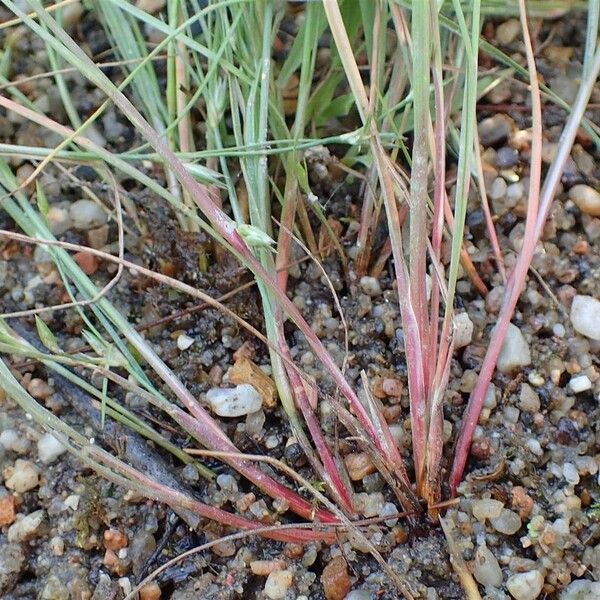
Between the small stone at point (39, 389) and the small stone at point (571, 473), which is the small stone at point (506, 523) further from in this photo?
the small stone at point (39, 389)

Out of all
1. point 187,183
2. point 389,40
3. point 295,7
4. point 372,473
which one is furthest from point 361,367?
point 295,7

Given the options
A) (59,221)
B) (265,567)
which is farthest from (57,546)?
(59,221)

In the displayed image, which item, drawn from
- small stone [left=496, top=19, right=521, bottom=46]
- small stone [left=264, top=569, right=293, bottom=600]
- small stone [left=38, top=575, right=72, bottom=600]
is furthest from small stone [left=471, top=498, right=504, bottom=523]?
small stone [left=496, top=19, right=521, bottom=46]

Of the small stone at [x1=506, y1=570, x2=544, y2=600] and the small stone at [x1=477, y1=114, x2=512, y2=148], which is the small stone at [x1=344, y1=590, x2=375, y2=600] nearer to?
the small stone at [x1=506, y1=570, x2=544, y2=600]

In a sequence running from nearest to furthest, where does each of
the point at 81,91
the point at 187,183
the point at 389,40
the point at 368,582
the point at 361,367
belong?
the point at 187,183
the point at 368,582
the point at 361,367
the point at 389,40
the point at 81,91

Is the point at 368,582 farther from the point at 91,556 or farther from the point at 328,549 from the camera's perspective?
the point at 91,556

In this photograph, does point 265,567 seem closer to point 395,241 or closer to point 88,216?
point 395,241

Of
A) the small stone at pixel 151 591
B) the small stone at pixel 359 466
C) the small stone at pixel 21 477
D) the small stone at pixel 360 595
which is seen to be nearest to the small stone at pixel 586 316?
the small stone at pixel 359 466
